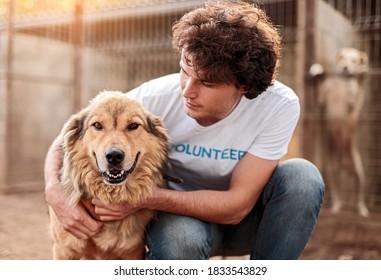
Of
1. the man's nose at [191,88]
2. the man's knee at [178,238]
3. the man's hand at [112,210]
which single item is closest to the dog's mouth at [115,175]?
the man's hand at [112,210]

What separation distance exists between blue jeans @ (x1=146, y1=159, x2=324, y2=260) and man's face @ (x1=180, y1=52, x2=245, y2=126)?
41cm

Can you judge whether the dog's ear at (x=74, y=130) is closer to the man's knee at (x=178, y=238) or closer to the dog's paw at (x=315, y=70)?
the man's knee at (x=178, y=238)

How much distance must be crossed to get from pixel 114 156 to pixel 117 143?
59 mm

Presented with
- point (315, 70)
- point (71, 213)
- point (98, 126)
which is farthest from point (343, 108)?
point (71, 213)

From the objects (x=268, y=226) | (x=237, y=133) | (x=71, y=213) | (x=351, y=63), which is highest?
(x=351, y=63)

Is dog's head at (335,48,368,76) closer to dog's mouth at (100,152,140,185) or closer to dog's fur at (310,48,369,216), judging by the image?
dog's fur at (310,48,369,216)

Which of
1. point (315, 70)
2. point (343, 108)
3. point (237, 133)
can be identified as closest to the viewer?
point (237, 133)

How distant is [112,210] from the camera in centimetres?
192

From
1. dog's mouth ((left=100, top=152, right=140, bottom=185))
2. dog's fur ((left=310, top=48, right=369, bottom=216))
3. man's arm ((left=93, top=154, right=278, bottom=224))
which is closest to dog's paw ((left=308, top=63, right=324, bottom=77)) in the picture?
dog's fur ((left=310, top=48, right=369, bottom=216))

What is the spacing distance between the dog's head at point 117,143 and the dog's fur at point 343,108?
2978 mm

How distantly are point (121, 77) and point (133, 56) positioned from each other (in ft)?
1.14

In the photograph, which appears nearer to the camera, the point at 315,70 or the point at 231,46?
the point at 231,46

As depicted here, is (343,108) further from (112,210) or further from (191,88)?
(112,210)

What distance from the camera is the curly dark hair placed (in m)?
1.82
